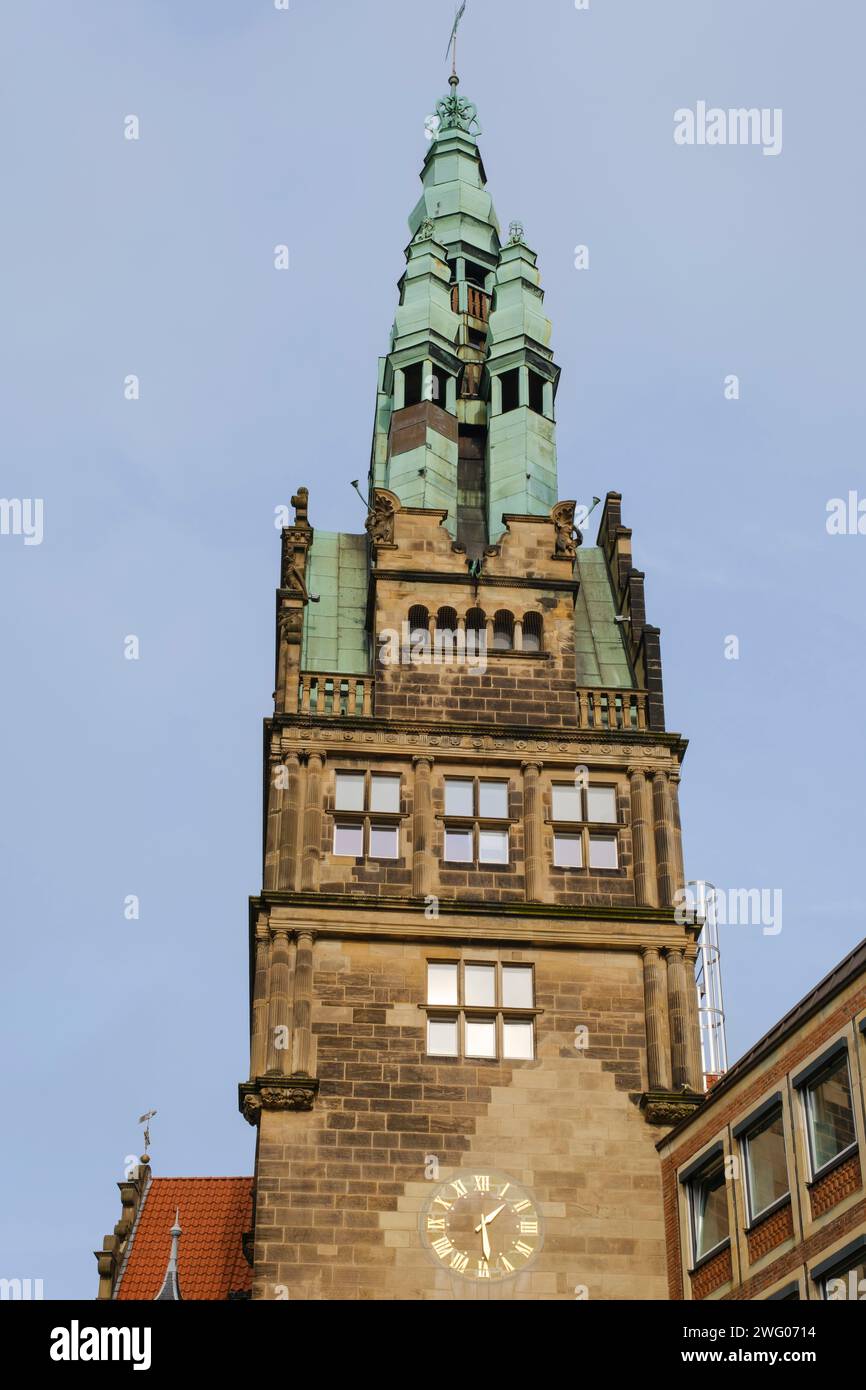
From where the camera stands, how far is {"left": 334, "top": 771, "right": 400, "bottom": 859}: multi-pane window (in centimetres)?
4581

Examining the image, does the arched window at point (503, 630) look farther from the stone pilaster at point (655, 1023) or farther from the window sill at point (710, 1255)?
the window sill at point (710, 1255)

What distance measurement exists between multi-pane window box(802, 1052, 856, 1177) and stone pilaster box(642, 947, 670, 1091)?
7261mm

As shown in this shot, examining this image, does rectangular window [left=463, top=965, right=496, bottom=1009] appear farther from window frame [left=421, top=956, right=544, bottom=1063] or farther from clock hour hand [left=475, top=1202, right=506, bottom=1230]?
clock hour hand [left=475, top=1202, right=506, bottom=1230]

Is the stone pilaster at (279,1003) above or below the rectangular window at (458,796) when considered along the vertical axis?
below

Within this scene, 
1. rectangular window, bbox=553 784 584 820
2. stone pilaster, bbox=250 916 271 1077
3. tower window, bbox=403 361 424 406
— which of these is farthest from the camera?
tower window, bbox=403 361 424 406

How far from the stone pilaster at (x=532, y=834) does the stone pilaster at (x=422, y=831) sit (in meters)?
1.91

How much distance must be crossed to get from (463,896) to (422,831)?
154cm

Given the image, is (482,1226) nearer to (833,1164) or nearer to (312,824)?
(833,1164)

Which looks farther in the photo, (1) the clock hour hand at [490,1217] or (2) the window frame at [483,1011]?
(2) the window frame at [483,1011]

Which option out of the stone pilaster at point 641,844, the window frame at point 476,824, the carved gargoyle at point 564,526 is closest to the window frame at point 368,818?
the window frame at point 476,824

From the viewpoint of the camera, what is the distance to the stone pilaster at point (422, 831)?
4528 cm

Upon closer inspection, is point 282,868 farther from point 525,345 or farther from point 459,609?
point 525,345

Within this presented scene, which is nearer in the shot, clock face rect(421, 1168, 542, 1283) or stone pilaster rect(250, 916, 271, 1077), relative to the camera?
clock face rect(421, 1168, 542, 1283)

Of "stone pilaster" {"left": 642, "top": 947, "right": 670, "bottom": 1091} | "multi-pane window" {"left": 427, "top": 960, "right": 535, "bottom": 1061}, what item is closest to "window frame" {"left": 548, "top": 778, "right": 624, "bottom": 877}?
"stone pilaster" {"left": 642, "top": 947, "right": 670, "bottom": 1091}
